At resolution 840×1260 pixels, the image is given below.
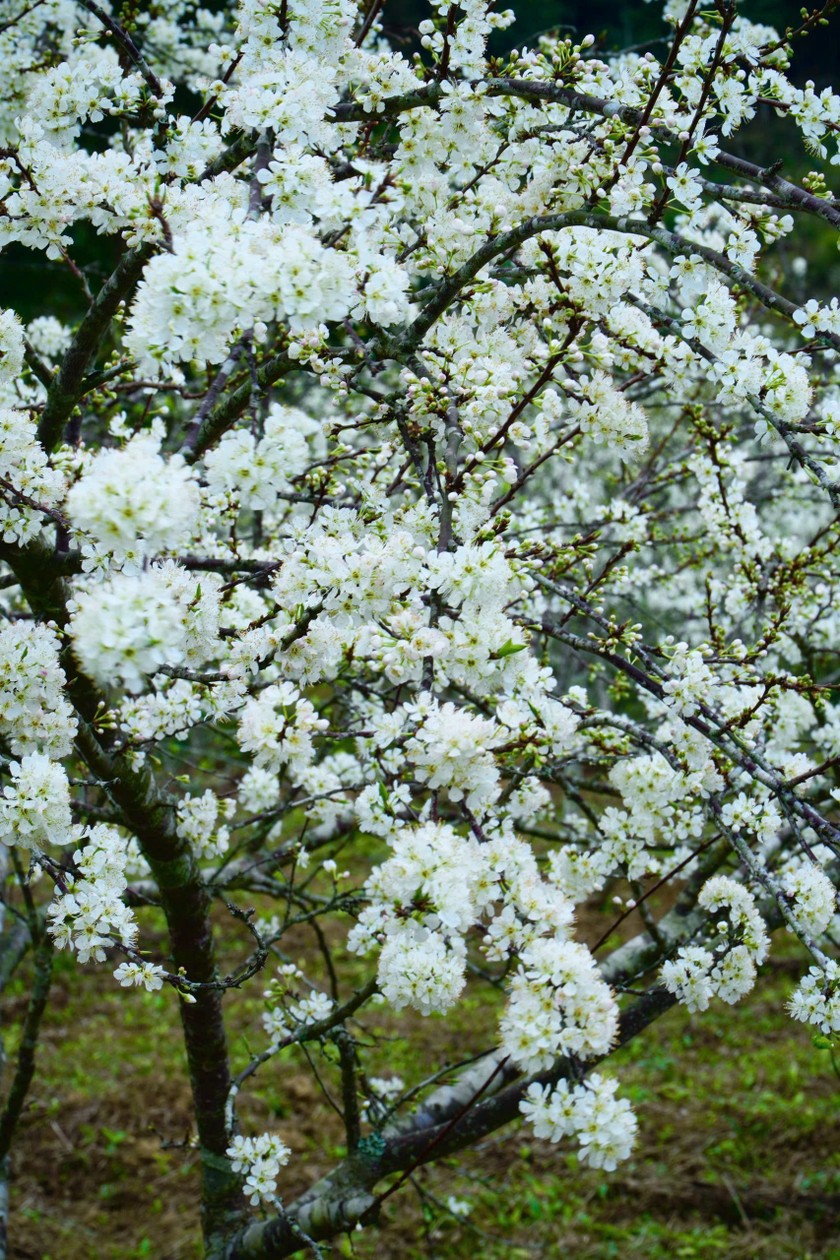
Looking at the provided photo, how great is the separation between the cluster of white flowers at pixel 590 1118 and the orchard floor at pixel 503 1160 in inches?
113

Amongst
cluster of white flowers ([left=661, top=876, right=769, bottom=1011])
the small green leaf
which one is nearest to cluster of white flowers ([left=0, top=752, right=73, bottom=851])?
the small green leaf

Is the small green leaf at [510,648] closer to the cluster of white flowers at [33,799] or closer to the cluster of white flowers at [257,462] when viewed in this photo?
the cluster of white flowers at [257,462]

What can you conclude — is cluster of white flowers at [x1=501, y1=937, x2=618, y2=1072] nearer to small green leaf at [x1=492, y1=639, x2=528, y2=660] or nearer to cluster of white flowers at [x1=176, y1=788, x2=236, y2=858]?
small green leaf at [x1=492, y1=639, x2=528, y2=660]

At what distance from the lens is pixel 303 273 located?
1737 mm

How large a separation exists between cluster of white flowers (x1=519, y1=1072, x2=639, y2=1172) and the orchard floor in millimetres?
2861

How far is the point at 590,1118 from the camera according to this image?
161 centimetres

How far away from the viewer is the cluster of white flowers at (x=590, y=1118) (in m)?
1.61

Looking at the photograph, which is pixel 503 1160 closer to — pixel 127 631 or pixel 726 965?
pixel 726 965

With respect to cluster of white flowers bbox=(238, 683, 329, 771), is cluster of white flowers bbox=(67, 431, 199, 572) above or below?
below

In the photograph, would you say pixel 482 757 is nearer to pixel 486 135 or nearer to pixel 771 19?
pixel 486 135

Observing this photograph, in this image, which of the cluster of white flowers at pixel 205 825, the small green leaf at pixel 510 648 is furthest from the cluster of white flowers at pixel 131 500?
the cluster of white flowers at pixel 205 825

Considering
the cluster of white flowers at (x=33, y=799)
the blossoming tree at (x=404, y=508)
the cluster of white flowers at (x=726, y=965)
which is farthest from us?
the cluster of white flowers at (x=726, y=965)

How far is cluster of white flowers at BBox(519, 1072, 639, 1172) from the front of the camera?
63.3 inches

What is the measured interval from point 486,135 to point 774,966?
22.2 feet
